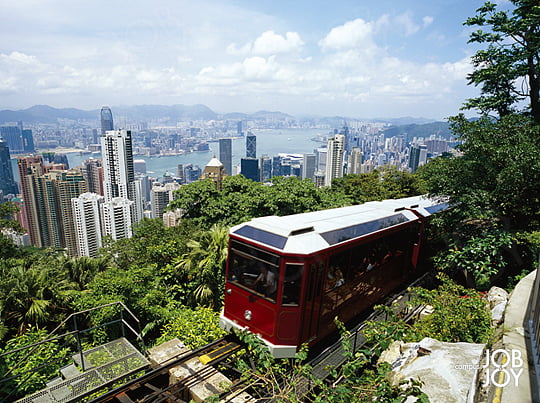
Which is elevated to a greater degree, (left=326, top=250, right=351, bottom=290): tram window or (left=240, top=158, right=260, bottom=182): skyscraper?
(left=326, top=250, right=351, bottom=290): tram window

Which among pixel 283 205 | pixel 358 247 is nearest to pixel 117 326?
pixel 358 247

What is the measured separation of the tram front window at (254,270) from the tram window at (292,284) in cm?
20

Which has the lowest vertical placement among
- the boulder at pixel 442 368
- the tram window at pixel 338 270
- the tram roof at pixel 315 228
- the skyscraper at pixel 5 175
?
the skyscraper at pixel 5 175

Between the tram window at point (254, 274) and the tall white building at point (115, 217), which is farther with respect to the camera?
the tall white building at point (115, 217)

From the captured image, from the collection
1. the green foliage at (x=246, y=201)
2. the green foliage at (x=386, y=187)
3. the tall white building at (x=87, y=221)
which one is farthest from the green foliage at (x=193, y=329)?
the tall white building at (x=87, y=221)

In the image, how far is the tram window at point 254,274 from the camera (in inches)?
239

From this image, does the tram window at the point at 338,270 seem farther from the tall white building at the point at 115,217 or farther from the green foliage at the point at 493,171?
the tall white building at the point at 115,217

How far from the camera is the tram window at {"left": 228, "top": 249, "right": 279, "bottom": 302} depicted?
6066mm

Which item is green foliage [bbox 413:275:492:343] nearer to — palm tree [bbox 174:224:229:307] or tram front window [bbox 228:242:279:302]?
tram front window [bbox 228:242:279:302]

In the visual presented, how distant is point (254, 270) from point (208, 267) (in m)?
3.41

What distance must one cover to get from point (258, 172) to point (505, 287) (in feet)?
548

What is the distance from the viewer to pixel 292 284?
5906 mm

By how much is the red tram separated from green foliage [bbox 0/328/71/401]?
3.34m

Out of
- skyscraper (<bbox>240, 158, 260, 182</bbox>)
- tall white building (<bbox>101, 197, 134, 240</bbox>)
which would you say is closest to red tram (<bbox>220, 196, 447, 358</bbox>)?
tall white building (<bbox>101, 197, 134, 240</bbox>)
